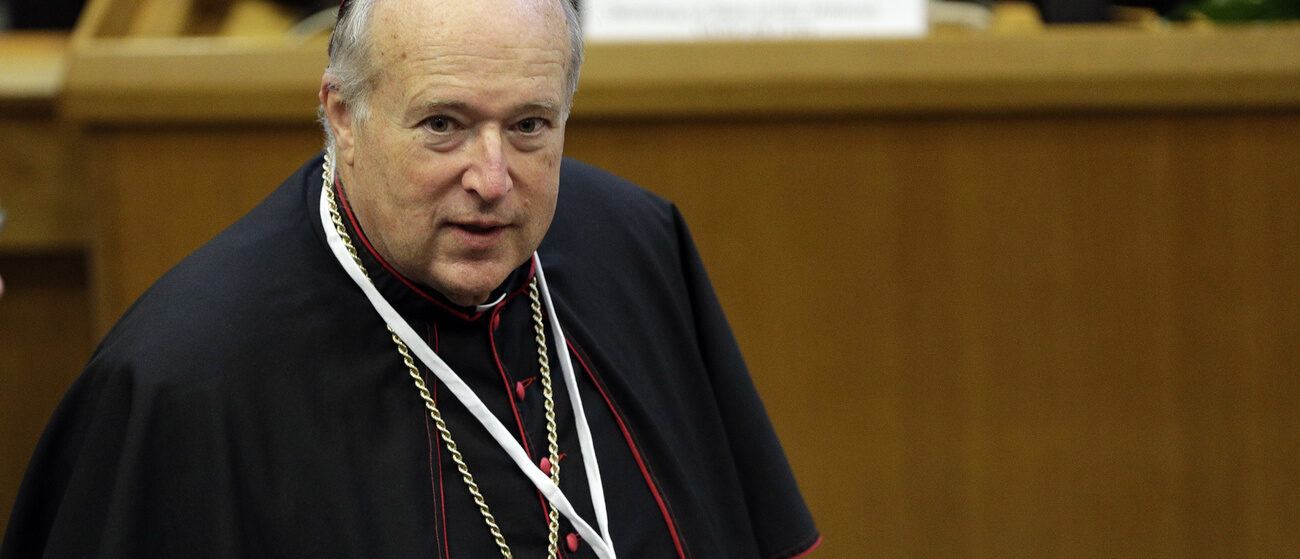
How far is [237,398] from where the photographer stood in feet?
4.74

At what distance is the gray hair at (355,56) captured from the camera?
143cm

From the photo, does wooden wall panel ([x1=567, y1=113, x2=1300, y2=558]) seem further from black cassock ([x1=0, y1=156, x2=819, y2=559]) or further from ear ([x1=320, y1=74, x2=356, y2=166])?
ear ([x1=320, y1=74, x2=356, y2=166])

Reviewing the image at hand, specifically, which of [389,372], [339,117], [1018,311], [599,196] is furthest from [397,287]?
[1018,311]

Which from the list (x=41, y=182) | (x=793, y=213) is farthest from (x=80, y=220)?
(x=793, y=213)

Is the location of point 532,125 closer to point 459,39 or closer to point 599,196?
point 459,39

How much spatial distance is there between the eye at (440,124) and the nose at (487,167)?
0.10ft

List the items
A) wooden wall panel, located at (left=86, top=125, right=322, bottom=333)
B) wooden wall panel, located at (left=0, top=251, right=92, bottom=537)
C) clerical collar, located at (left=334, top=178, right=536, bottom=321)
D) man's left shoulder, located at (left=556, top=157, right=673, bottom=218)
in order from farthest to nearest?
wooden wall panel, located at (left=0, top=251, right=92, bottom=537)
wooden wall panel, located at (left=86, top=125, right=322, bottom=333)
man's left shoulder, located at (left=556, top=157, right=673, bottom=218)
clerical collar, located at (left=334, top=178, right=536, bottom=321)

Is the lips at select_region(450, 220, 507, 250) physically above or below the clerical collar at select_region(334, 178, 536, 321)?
above

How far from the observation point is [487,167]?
1415mm

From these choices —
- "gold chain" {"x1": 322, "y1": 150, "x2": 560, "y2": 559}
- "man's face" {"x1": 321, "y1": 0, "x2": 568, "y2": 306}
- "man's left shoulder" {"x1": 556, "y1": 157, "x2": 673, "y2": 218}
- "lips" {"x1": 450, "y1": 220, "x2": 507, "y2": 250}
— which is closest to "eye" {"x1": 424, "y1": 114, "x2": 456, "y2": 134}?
"man's face" {"x1": 321, "y1": 0, "x2": 568, "y2": 306}

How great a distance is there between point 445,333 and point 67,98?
1.33m

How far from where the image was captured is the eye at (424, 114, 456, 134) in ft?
4.65

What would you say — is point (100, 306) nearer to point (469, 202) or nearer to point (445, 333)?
point (445, 333)

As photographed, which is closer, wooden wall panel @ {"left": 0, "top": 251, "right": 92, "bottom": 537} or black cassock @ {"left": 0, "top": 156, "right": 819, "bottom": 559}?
black cassock @ {"left": 0, "top": 156, "right": 819, "bottom": 559}
